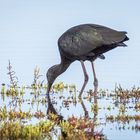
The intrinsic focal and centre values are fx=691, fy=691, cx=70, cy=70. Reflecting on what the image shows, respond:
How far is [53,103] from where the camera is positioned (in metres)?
18.7

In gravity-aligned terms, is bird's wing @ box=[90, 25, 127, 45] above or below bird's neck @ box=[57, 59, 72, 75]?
above

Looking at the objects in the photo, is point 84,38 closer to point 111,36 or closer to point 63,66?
point 111,36

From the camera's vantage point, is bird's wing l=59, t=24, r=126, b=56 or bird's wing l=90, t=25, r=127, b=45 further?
bird's wing l=59, t=24, r=126, b=56

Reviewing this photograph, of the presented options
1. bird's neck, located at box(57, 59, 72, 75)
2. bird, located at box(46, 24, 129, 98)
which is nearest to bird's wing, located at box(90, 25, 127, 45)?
bird, located at box(46, 24, 129, 98)

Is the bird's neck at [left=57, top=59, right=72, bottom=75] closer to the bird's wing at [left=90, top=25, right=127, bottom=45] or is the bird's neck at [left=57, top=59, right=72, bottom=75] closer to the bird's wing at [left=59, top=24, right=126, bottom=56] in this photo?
the bird's wing at [left=59, top=24, right=126, bottom=56]

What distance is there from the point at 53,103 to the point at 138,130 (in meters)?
5.72

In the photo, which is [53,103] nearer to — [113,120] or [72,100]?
[72,100]

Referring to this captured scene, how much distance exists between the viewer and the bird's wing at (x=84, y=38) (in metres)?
18.1

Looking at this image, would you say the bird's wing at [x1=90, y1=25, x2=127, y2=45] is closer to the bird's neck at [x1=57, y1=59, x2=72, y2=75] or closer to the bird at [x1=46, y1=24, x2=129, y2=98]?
the bird at [x1=46, y1=24, x2=129, y2=98]

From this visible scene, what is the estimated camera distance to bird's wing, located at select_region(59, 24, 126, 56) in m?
18.1

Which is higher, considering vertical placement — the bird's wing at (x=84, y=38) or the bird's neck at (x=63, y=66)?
the bird's wing at (x=84, y=38)

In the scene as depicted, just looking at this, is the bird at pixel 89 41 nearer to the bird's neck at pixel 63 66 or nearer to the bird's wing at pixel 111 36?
the bird's wing at pixel 111 36

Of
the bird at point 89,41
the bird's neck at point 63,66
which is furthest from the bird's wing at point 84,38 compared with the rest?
the bird's neck at point 63,66

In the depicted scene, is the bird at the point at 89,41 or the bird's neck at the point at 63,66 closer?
the bird at the point at 89,41
